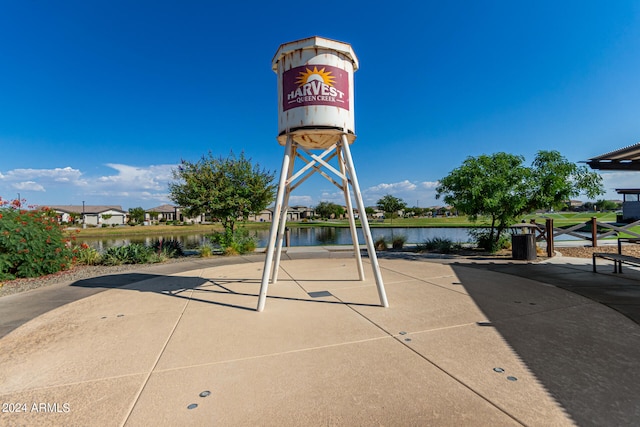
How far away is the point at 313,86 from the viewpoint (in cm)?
546

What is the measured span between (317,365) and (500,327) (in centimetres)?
283

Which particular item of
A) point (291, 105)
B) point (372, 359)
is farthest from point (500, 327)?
point (291, 105)

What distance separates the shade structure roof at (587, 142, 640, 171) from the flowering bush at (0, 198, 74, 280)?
1535cm

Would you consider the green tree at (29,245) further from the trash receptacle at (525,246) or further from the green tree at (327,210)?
the green tree at (327,210)

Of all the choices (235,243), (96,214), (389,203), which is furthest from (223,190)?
(96,214)

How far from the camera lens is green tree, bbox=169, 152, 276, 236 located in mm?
13930

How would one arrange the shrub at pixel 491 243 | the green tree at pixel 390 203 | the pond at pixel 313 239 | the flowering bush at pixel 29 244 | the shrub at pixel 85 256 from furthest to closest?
1. the green tree at pixel 390 203
2. the pond at pixel 313 239
3. the shrub at pixel 491 243
4. the shrub at pixel 85 256
5. the flowering bush at pixel 29 244

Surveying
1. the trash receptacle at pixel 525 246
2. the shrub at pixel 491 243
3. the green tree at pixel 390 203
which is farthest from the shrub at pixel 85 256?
the green tree at pixel 390 203

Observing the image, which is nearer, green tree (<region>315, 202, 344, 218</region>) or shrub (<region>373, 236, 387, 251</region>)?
shrub (<region>373, 236, 387, 251</region>)

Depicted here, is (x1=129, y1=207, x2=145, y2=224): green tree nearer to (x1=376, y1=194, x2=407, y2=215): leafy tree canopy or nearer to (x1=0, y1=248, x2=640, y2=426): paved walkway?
(x1=376, y1=194, x2=407, y2=215): leafy tree canopy

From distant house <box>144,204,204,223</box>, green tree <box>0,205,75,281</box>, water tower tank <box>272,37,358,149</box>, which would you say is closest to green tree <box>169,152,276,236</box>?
green tree <box>0,205,75,281</box>

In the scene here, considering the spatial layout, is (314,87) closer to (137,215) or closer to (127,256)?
(127,256)

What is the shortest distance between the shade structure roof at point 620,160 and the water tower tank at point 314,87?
6.50m

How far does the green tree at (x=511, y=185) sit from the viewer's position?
1077 centimetres
